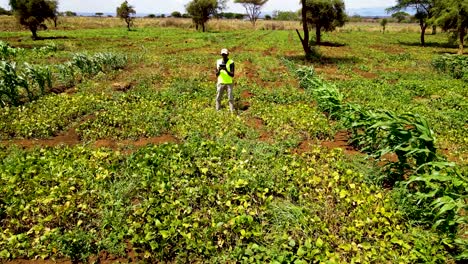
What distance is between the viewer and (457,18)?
79.4 feet

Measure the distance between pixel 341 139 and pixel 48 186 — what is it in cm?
662

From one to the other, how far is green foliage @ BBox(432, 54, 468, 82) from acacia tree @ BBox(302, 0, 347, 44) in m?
13.5

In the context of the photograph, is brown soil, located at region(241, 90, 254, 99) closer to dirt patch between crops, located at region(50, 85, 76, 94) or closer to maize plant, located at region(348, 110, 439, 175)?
maize plant, located at region(348, 110, 439, 175)

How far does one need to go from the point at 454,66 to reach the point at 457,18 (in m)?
9.76

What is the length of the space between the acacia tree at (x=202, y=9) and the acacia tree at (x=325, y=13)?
21.9 m

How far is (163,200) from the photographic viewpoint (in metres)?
5.15

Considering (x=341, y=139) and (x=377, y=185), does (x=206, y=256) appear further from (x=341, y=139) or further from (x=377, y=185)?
(x=341, y=139)

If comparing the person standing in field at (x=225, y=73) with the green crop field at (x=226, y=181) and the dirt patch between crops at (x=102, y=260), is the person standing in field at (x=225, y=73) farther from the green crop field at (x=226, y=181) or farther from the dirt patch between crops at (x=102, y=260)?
the dirt patch between crops at (x=102, y=260)

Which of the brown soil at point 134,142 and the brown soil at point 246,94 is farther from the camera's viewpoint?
the brown soil at point 246,94

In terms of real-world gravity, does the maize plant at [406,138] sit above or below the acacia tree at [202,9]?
below

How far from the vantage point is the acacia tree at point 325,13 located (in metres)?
30.0

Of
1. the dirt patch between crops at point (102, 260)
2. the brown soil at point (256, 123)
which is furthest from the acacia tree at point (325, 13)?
the dirt patch between crops at point (102, 260)

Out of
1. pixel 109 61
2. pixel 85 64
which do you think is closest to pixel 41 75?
pixel 85 64

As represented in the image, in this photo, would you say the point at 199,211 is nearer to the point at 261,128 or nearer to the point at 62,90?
the point at 261,128
